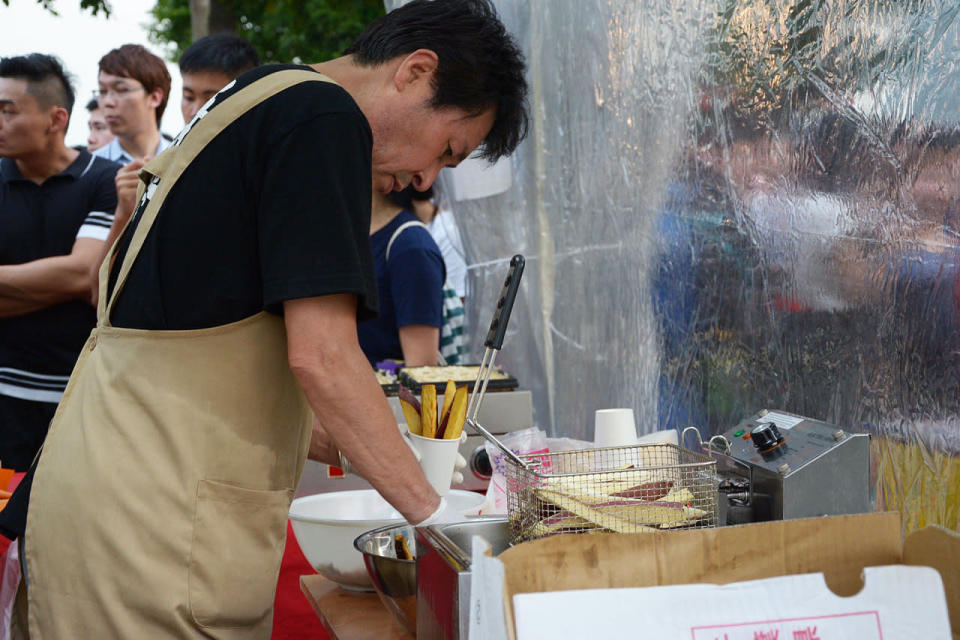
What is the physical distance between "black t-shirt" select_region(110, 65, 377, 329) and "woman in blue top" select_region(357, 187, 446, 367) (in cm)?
149

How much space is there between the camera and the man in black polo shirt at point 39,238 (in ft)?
9.21

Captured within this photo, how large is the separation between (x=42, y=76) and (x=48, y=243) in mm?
546

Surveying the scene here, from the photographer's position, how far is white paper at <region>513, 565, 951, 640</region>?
0.76 meters

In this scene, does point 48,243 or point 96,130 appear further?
point 96,130

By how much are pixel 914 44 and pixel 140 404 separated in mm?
1090

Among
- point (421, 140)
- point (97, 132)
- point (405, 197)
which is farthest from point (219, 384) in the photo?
point (97, 132)

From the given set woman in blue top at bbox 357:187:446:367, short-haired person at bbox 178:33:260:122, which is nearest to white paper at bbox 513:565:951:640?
woman in blue top at bbox 357:187:446:367

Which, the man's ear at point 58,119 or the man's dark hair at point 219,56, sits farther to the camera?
the man's dark hair at point 219,56

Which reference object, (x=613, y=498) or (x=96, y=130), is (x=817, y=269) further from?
(x=96, y=130)

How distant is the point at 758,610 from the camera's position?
0.77 metres

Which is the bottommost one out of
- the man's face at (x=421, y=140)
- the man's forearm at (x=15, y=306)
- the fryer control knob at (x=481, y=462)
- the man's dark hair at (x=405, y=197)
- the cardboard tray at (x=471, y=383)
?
the fryer control knob at (x=481, y=462)

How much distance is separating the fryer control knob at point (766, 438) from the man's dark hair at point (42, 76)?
2496 mm

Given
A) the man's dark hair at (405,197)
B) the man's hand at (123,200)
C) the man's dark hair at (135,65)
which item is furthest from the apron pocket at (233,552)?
the man's dark hair at (135,65)

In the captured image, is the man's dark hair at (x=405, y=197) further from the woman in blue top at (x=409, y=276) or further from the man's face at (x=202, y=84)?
the man's face at (x=202, y=84)
